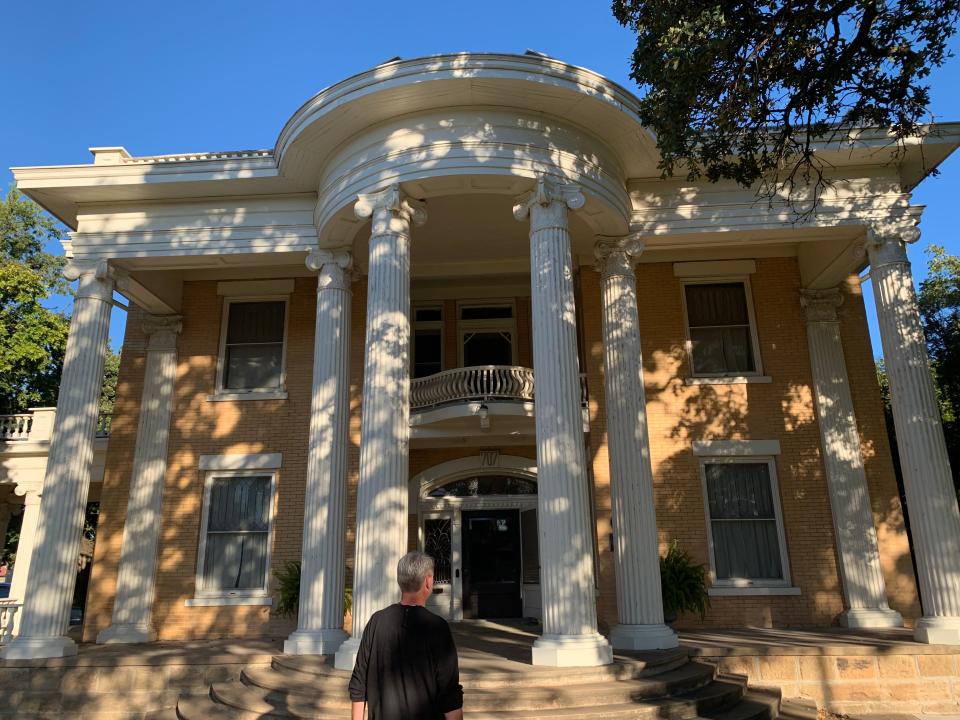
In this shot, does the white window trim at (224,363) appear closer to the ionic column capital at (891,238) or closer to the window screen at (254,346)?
the window screen at (254,346)

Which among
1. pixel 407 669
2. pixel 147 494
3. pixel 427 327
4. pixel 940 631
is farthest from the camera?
pixel 427 327

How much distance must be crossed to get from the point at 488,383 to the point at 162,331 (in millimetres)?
7140

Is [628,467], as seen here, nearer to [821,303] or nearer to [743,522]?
[743,522]

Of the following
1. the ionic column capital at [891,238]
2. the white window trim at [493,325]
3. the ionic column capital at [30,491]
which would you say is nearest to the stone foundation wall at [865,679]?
the ionic column capital at [891,238]

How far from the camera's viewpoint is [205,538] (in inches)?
562

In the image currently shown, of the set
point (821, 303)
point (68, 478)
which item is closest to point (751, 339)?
point (821, 303)

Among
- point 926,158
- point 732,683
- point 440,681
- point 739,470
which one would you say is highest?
point 926,158

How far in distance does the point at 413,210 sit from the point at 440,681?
321 inches

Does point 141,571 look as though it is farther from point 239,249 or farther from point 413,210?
point 413,210

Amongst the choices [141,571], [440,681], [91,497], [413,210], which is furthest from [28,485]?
[440,681]

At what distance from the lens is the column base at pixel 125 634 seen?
13406 mm

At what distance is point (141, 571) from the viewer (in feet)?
45.4

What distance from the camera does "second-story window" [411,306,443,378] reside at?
15.7 meters

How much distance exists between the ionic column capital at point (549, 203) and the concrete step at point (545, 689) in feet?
19.8
